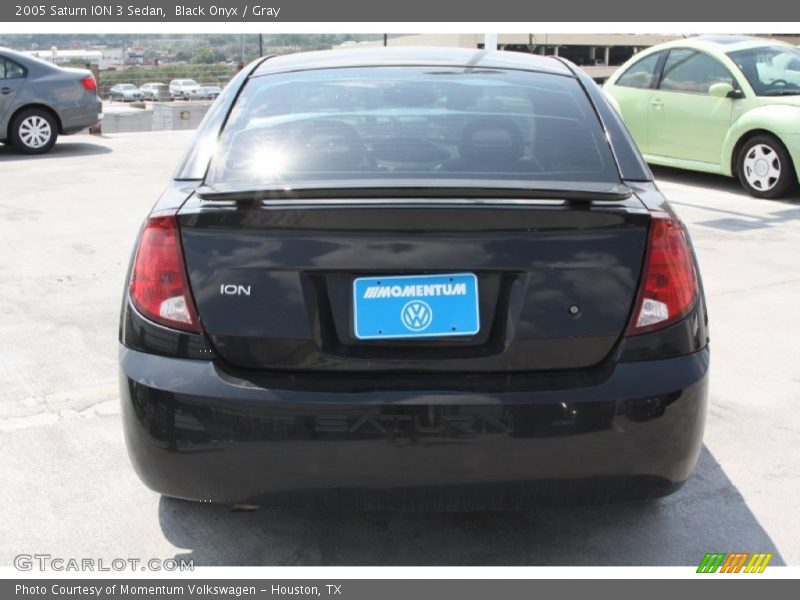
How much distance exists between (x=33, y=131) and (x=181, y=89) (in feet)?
213

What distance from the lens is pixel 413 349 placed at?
2.55 m

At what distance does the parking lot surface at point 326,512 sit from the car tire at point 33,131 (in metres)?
7.08

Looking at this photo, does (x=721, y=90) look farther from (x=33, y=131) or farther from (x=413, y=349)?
(x=33, y=131)

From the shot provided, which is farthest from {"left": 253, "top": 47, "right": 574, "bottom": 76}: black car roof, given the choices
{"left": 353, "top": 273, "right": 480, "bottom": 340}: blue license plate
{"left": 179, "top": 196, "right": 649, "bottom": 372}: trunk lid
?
{"left": 353, "top": 273, "right": 480, "bottom": 340}: blue license plate

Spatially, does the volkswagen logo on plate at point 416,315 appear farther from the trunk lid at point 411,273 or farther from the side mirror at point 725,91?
the side mirror at point 725,91

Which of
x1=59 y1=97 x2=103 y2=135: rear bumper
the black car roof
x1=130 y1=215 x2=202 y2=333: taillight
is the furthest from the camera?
x1=59 y1=97 x2=103 y2=135: rear bumper

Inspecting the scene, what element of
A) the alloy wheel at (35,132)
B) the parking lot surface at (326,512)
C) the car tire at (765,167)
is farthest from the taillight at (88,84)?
the car tire at (765,167)

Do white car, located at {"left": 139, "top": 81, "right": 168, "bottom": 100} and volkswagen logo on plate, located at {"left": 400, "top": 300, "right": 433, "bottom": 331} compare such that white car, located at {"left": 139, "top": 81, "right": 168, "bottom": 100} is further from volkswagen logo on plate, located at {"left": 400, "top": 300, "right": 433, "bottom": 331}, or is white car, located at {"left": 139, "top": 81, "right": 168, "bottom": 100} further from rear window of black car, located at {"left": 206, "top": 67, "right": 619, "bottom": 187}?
volkswagen logo on plate, located at {"left": 400, "top": 300, "right": 433, "bottom": 331}

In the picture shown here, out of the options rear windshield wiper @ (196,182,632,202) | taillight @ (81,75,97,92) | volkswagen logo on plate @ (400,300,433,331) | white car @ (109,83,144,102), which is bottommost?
white car @ (109,83,144,102)

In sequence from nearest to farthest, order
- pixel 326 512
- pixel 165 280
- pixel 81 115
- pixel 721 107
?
pixel 165 280, pixel 326 512, pixel 721 107, pixel 81 115

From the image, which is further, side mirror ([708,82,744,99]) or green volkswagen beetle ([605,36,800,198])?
side mirror ([708,82,744,99])

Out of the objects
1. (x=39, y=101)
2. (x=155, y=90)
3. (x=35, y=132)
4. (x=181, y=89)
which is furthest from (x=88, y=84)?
(x=181, y=89)

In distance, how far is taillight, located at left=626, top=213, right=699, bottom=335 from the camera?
2623 mm

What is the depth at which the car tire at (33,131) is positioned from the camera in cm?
1279
